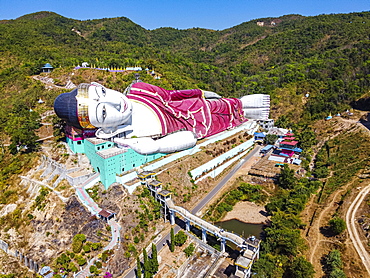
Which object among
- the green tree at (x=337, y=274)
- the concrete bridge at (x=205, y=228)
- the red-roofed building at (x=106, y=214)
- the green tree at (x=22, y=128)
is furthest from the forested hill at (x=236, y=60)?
the green tree at (x=337, y=274)

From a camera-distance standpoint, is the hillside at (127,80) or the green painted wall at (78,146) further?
the green painted wall at (78,146)

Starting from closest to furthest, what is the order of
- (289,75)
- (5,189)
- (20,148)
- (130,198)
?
(130,198) < (5,189) < (20,148) < (289,75)

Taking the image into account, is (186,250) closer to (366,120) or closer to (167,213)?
(167,213)

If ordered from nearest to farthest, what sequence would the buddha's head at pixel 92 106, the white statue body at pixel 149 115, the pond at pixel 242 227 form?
the pond at pixel 242 227 → the buddha's head at pixel 92 106 → the white statue body at pixel 149 115

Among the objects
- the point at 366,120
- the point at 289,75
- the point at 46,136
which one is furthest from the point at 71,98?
the point at 289,75

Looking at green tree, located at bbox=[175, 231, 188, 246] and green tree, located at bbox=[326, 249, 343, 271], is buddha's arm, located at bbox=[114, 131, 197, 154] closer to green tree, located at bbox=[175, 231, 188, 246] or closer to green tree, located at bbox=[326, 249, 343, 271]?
green tree, located at bbox=[175, 231, 188, 246]

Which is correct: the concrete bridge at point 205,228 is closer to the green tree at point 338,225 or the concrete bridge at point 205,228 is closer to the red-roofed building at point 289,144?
the green tree at point 338,225

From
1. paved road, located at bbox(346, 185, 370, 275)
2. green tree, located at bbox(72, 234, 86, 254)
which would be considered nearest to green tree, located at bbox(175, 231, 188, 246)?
green tree, located at bbox(72, 234, 86, 254)
